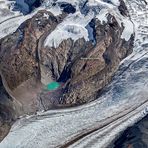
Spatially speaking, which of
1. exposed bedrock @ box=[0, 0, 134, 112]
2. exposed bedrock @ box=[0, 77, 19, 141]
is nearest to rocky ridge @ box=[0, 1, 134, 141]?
exposed bedrock @ box=[0, 0, 134, 112]

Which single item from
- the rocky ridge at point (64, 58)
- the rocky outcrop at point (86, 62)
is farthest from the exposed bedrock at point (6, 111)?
the rocky outcrop at point (86, 62)

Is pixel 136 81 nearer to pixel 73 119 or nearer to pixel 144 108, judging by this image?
pixel 144 108

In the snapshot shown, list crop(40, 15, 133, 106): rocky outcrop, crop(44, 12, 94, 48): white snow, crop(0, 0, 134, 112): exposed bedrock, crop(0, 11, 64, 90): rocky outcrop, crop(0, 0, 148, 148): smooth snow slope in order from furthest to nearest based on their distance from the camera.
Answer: crop(44, 12, 94, 48): white snow, crop(0, 11, 64, 90): rocky outcrop, crop(0, 0, 134, 112): exposed bedrock, crop(40, 15, 133, 106): rocky outcrop, crop(0, 0, 148, 148): smooth snow slope

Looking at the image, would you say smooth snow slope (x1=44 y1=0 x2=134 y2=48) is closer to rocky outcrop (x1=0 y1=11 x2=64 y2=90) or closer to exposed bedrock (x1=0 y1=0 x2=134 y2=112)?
exposed bedrock (x1=0 y1=0 x2=134 y2=112)

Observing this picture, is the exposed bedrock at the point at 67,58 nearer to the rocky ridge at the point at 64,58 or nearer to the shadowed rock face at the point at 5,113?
the rocky ridge at the point at 64,58

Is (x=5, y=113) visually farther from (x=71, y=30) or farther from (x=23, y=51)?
(x=71, y=30)

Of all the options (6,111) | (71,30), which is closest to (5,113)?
(6,111)
